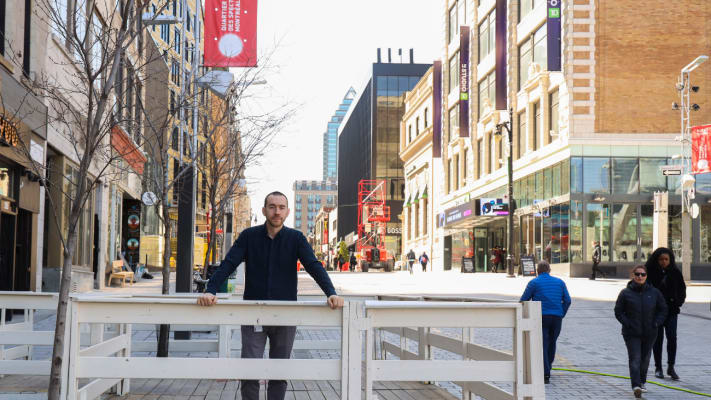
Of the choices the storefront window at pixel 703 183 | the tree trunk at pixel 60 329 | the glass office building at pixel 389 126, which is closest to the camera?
the tree trunk at pixel 60 329

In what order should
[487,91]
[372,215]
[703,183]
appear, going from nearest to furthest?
[703,183]
[487,91]
[372,215]

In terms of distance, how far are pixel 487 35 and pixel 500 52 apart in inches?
184

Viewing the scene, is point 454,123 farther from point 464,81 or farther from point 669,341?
point 669,341

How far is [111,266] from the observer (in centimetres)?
3203

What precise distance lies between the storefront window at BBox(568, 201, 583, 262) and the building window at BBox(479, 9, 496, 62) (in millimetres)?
15455

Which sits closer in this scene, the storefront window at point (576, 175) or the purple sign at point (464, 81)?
the storefront window at point (576, 175)

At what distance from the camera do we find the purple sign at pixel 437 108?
65.4 m

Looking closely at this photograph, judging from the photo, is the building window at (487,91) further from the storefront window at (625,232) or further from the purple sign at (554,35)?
the storefront window at (625,232)

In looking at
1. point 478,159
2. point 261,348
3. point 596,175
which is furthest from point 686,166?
point 261,348

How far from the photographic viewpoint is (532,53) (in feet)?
146

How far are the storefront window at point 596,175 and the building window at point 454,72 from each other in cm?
2235

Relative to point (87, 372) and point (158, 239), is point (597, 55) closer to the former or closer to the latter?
point (158, 239)

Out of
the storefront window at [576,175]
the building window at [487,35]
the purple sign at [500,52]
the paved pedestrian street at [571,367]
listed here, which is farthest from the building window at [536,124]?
the paved pedestrian street at [571,367]

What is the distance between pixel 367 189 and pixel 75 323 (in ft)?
328
